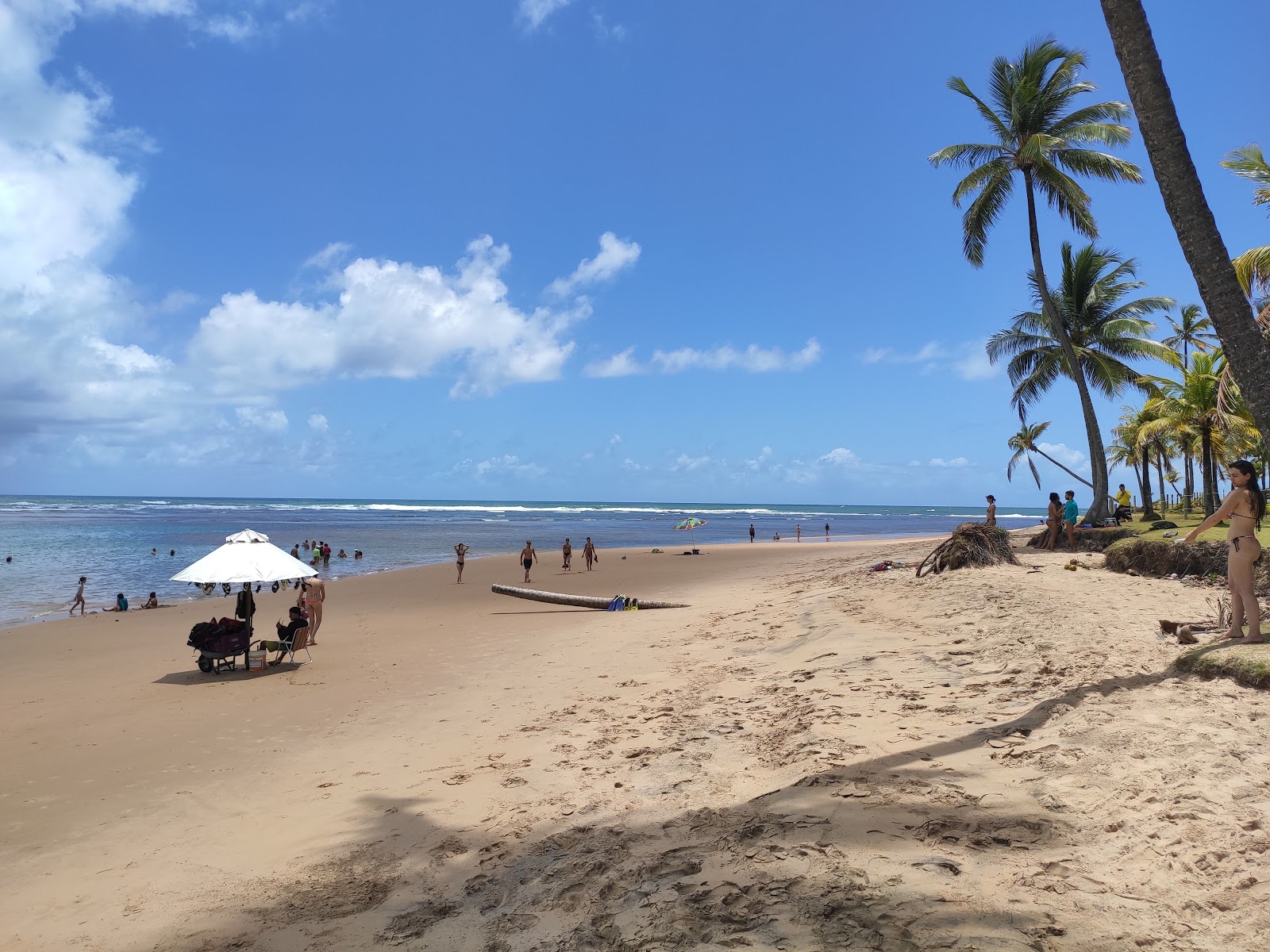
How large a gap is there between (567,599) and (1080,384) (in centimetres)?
1599

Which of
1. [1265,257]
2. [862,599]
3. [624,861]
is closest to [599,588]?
[862,599]

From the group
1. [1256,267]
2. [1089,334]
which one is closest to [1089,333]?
[1089,334]

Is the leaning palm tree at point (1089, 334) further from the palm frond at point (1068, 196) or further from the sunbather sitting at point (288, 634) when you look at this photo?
the sunbather sitting at point (288, 634)

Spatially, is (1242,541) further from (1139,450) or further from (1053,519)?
(1139,450)

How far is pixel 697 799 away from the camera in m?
4.85

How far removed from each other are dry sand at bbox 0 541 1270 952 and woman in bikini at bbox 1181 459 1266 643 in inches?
26.8

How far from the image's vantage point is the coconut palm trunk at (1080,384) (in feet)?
68.4

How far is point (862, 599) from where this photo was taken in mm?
11977

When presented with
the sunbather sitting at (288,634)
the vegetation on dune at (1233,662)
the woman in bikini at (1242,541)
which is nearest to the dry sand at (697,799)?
the vegetation on dune at (1233,662)

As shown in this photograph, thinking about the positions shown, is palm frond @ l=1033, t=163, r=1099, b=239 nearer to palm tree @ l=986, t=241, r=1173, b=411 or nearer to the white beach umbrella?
palm tree @ l=986, t=241, r=1173, b=411

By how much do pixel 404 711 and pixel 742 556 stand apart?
83.2 feet

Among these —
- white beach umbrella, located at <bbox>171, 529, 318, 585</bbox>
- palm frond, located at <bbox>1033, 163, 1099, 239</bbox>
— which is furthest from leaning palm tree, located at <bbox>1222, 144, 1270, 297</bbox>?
white beach umbrella, located at <bbox>171, 529, 318, 585</bbox>

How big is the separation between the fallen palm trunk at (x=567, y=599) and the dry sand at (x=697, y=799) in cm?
559

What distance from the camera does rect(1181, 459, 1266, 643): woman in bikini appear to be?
19.2 feet
